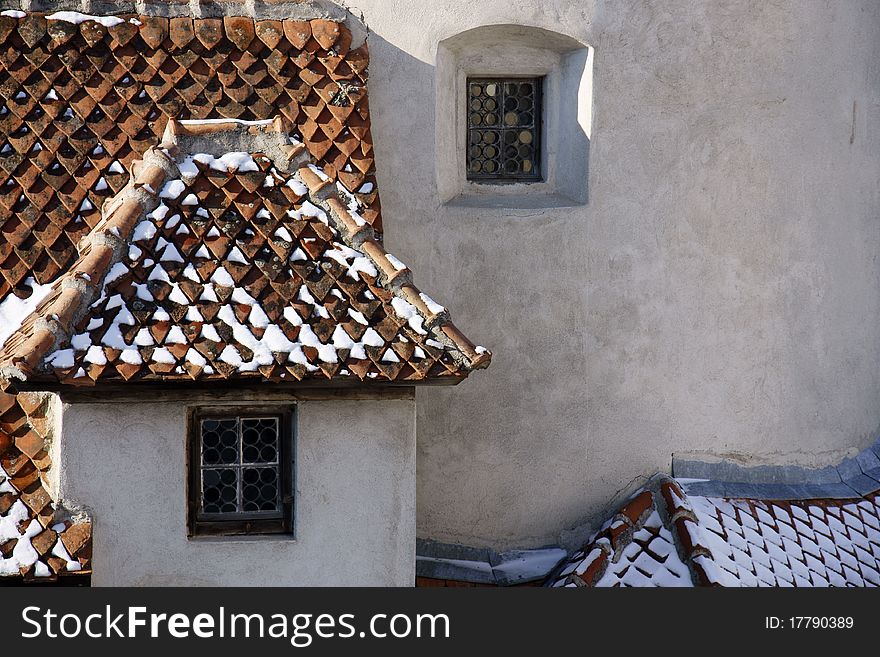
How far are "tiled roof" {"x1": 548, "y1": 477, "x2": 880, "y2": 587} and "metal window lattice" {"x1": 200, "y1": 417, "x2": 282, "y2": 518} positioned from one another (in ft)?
7.31

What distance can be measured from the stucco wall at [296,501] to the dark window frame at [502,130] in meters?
2.71

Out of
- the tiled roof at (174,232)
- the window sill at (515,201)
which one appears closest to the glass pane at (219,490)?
the tiled roof at (174,232)

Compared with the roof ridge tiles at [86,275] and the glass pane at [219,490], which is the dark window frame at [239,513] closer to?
the glass pane at [219,490]

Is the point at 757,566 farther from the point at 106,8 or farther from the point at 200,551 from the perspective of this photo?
the point at 106,8

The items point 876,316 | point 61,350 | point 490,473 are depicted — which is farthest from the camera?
point 876,316

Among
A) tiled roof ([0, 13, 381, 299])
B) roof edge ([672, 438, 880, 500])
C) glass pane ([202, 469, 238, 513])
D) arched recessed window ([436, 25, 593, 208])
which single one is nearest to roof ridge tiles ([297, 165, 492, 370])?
tiled roof ([0, 13, 381, 299])

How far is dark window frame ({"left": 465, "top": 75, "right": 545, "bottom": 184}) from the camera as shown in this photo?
10359mm

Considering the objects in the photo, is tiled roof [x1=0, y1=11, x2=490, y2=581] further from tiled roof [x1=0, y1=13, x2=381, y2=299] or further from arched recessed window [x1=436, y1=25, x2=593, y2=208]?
arched recessed window [x1=436, y1=25, x2=593, y2=208]

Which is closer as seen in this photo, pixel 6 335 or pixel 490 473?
pixel 6 335

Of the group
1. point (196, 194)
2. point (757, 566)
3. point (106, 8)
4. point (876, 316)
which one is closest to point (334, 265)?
point (196, 194)

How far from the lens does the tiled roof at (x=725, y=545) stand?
30.3ft

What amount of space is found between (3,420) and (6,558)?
99 cm

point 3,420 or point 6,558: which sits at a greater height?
point 3,420

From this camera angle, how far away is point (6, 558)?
764 cm
